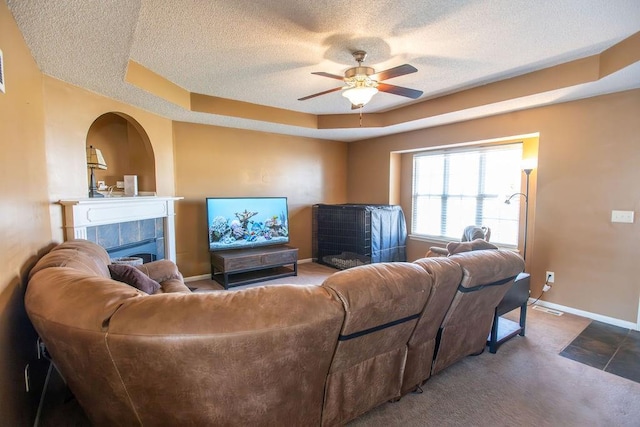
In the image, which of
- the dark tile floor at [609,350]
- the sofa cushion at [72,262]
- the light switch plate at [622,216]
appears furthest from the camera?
the light switch plate at [622,216]

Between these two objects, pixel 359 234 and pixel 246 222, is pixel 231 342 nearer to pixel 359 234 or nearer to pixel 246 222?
pixel 246 222

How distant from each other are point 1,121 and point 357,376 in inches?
87.5

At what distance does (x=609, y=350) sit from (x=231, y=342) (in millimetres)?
3286

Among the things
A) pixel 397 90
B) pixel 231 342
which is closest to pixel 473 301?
pixel 231 342

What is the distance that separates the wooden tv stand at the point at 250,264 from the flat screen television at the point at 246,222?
Answer: 0.44ft

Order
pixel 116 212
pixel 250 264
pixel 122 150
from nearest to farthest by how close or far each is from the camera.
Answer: pixel 116 212 → pixel 122 150 → pixel 250 264

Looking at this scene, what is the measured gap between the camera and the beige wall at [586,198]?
298 centimetres

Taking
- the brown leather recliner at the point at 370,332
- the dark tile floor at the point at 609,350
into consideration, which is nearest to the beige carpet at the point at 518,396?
the dark tile floor at the point at 609,350

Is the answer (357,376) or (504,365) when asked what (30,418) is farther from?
(504,365)

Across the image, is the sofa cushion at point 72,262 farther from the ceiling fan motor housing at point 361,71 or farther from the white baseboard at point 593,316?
the white baseboard at point 593,316

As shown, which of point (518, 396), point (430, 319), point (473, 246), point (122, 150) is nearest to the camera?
point (430, 319)

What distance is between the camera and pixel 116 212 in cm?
313

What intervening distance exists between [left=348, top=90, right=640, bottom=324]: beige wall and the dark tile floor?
0.95ft

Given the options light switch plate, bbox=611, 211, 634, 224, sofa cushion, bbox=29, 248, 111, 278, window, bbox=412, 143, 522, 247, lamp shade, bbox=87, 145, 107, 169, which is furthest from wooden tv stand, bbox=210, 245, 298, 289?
light switch plate, bbox=611, 211, 634, 224
